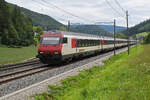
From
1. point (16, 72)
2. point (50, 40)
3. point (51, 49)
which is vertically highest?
point (50, 40)

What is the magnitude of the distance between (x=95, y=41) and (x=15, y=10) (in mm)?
72281

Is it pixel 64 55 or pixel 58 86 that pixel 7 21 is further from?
pixel 58 86

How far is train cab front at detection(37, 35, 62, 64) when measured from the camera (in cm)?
1595

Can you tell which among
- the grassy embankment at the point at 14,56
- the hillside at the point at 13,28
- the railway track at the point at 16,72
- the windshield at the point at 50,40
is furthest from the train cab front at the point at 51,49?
the hillside at the point at 13,28

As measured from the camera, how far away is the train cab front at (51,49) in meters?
15.9

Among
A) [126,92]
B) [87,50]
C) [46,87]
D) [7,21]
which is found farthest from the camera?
[7,21]

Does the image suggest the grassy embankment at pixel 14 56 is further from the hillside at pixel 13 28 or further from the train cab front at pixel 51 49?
the hillside at pixel 13 28

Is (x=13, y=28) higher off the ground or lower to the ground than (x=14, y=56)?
higher

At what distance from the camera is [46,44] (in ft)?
54.4

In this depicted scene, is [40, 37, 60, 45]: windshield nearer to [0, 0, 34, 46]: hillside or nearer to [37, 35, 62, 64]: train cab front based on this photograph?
[37, 35, 62, 64]: train cab front

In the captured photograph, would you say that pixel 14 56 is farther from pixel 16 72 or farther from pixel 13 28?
pixel 13 28

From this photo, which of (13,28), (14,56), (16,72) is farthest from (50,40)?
(13,28)

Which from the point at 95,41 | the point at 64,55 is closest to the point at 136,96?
→ the point at 64,55

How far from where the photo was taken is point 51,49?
16.1 metres
